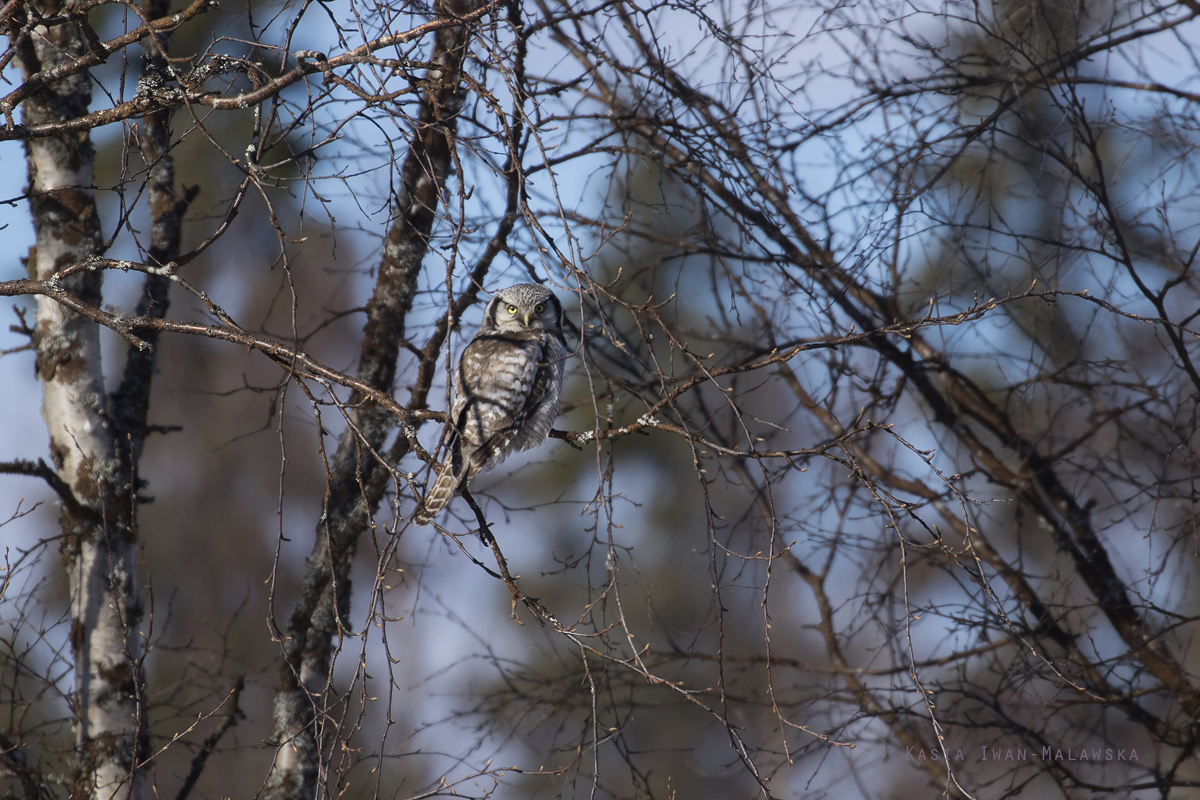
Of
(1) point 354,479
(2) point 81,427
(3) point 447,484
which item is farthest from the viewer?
(1) point 354,479

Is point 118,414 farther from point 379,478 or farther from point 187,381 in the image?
point 187,381

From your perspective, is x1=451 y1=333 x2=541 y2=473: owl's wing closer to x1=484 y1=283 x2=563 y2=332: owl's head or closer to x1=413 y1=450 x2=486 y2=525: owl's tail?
x1=413 y1=450 x2=486 y2=525: owl's tail

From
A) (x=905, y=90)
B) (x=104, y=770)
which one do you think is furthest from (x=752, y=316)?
(x=104, y=770)

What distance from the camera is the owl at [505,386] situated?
3680 mm

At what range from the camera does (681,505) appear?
66.5 feet

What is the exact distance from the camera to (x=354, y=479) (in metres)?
4.44

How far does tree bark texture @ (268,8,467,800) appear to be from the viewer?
4125mm

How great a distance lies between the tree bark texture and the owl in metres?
0.44

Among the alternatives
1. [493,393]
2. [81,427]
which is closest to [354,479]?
[493,393]

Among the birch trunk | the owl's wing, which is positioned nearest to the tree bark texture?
the owl's wing

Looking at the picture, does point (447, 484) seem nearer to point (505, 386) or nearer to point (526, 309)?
→ point (505, 386)

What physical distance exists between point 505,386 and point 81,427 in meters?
1.93

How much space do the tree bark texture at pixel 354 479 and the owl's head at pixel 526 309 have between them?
488 millimetres

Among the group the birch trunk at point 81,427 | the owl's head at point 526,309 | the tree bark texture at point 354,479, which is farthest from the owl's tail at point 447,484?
the birch trunk at point 81,427
